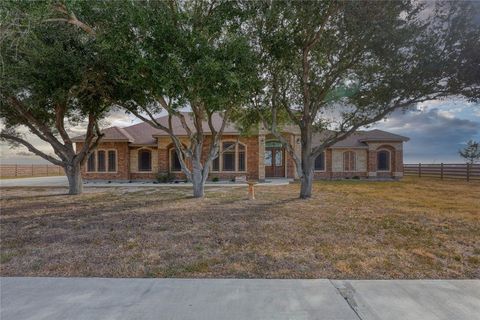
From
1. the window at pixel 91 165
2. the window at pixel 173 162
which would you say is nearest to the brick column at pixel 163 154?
the window at pixel 173 162

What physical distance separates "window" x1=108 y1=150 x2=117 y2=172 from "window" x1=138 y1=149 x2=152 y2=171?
1625 mm

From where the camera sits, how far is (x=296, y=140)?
21734 millimetres

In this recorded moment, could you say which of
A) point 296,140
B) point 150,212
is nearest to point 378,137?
point 296,140

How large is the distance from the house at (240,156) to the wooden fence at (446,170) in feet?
16.9

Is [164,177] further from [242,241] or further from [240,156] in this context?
[242,241]

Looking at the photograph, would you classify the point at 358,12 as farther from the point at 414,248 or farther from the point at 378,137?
the point at 378,137

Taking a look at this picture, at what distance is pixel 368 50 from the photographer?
34.3 feet

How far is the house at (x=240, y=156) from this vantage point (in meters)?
20.9

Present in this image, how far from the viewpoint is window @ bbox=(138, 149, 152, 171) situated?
72.2ft

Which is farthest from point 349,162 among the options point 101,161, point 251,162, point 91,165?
point 91,165

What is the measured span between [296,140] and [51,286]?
19.0 metres

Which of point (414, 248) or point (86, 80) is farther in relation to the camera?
point (86, 80)

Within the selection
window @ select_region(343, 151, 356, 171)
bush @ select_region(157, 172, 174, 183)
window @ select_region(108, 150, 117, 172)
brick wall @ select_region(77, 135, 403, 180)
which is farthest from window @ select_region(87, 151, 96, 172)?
window @ select_region(343, 151, 356, 171)

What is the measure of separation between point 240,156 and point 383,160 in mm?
11338
